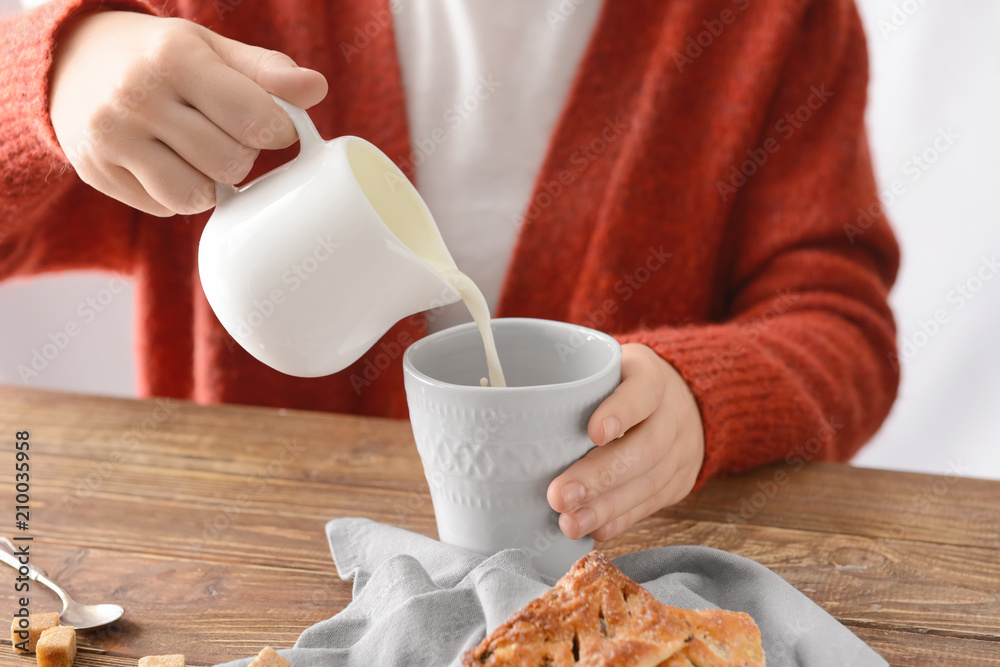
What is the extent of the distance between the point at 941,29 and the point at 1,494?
1.65m

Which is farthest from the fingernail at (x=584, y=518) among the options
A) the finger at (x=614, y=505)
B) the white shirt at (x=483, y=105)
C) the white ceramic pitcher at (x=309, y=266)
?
the white shirt at (x=483, y=105)

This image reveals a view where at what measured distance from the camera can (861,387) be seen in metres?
1.02

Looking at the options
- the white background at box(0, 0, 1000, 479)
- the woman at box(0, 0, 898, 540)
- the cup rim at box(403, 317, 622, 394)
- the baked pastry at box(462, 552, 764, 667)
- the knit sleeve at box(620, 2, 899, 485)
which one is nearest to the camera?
the baked pastry at box(462, 552, 764, 667)

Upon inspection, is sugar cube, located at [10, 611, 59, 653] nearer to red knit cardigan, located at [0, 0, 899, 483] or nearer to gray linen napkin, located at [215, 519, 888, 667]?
gray linen napkin, located at [215, 519, 888, 667]

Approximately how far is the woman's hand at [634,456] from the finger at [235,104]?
30cm

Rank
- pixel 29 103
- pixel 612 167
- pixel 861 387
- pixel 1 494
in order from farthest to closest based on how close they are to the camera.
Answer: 1. pixel 612 167
2. pixel 861 387
3. pixel 1 494
4. pixel 29 103

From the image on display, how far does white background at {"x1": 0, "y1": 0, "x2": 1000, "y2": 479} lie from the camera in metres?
1.52

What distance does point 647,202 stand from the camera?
1.12 metres

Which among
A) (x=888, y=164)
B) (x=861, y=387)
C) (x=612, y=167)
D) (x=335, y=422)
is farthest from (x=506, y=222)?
(x=888, y=164)

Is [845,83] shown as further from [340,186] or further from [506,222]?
[340,186]

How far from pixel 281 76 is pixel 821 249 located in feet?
2.57

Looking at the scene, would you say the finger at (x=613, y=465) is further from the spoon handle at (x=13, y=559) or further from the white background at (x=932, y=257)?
the white background at (x=932, y=257)

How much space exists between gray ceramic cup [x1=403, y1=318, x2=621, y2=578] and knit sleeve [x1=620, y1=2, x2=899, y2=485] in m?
0.28

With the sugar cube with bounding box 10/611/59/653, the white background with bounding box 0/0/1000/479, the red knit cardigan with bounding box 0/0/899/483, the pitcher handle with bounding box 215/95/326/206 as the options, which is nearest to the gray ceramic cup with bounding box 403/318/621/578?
the pitcher handle with bounding box 215/95/326/206
